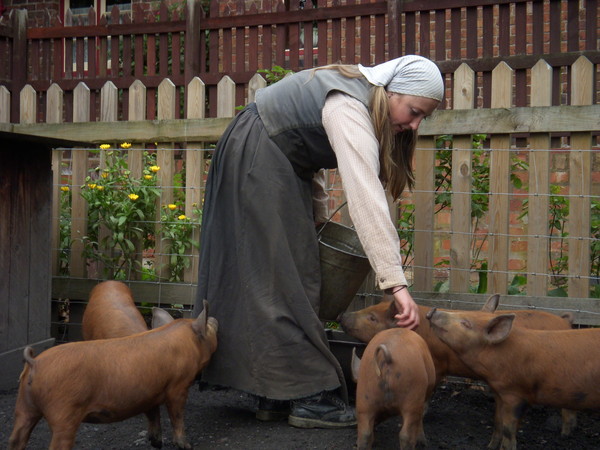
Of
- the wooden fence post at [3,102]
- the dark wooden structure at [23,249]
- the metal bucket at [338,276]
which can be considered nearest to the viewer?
the metal bucket at [338,276]

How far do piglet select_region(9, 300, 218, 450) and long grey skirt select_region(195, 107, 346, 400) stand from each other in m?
0.29

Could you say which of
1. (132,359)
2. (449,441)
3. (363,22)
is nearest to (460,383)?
(449,441)

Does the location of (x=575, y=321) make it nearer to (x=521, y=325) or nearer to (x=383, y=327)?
(x=521, y=325)

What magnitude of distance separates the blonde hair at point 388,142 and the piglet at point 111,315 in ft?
5.31

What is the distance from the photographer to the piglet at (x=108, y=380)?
3318 mm

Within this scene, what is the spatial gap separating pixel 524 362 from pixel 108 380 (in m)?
1.82

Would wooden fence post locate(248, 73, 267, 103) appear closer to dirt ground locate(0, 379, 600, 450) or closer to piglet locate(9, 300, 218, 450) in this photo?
dirt ground locate(0, 379, 600, 450)

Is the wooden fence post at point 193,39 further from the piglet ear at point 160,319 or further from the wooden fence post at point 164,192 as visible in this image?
the piglet ear at point 160,319

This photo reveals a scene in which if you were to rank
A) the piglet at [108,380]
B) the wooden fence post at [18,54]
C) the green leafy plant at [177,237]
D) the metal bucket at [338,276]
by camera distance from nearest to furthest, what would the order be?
1. the piglet at [108,380]
2. the metal bucket at [338,276]
3. the green leafy plant at [177,237]
4. the wooden fence post at [18,54]

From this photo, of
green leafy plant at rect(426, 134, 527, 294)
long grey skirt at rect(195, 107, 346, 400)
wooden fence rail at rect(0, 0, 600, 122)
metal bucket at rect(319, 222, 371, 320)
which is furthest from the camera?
wooden fence rail at rect(0, 0, 600, 122)

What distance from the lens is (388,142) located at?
374 cm

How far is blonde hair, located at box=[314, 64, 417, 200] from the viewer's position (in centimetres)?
367

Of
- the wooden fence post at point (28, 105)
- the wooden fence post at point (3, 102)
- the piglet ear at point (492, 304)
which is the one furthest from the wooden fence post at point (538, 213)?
the wooden fence post at point (3, 102)

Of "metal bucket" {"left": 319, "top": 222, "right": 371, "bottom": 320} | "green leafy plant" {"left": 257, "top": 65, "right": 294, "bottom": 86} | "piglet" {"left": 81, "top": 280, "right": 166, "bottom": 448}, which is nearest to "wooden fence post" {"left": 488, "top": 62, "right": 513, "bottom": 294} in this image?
"metal bucket" {"left": 319, "top": 222, "right": 371, "bottom": 320}
